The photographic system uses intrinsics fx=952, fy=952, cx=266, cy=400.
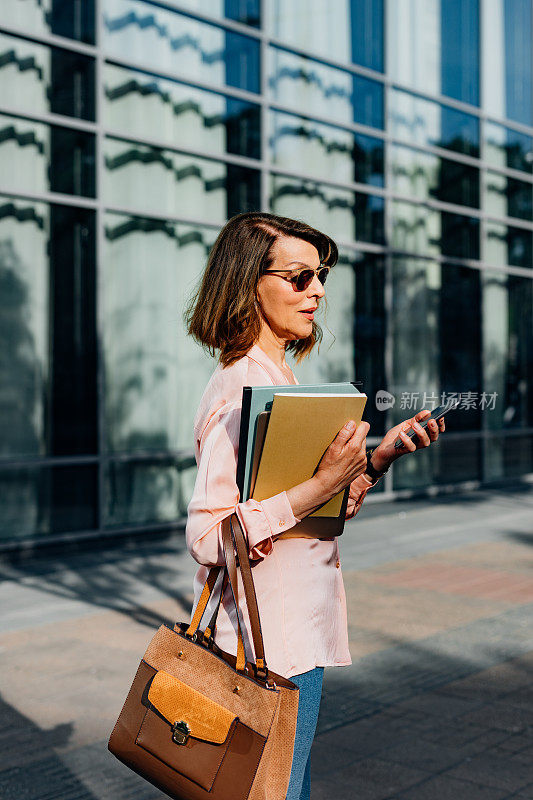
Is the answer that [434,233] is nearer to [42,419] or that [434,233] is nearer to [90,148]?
[90,148]

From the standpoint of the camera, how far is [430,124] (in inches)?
533

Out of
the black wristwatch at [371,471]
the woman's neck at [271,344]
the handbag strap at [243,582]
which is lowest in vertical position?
the handbag strap at [243,582]

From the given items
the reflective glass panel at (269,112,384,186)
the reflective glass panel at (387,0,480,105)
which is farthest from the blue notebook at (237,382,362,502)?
the reflective glass panel at (387,0,480,105)

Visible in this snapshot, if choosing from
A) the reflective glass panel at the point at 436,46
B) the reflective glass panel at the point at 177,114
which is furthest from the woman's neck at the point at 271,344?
the reflective glass panel at the point at 436,46

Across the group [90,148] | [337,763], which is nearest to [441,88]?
[90,148]

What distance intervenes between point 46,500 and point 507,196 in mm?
9276

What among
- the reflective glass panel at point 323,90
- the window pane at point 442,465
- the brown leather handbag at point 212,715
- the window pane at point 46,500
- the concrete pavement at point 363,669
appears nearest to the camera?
the brown leather handbag at point 212,715

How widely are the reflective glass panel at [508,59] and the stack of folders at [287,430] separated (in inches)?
535

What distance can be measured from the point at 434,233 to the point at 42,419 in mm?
6858

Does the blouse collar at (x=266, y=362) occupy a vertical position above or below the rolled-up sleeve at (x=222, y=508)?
above

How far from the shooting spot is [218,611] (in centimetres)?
205

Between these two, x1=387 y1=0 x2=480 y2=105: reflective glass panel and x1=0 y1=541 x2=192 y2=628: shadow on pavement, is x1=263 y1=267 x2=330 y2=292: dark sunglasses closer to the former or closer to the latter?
x1=0 y1=541 x2=192 y2=628: shadow on pavement

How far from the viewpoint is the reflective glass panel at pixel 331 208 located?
1144 cm

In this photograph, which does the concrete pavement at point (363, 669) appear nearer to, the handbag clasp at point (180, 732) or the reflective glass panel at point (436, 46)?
the handbag clasp at point (180, 732)
